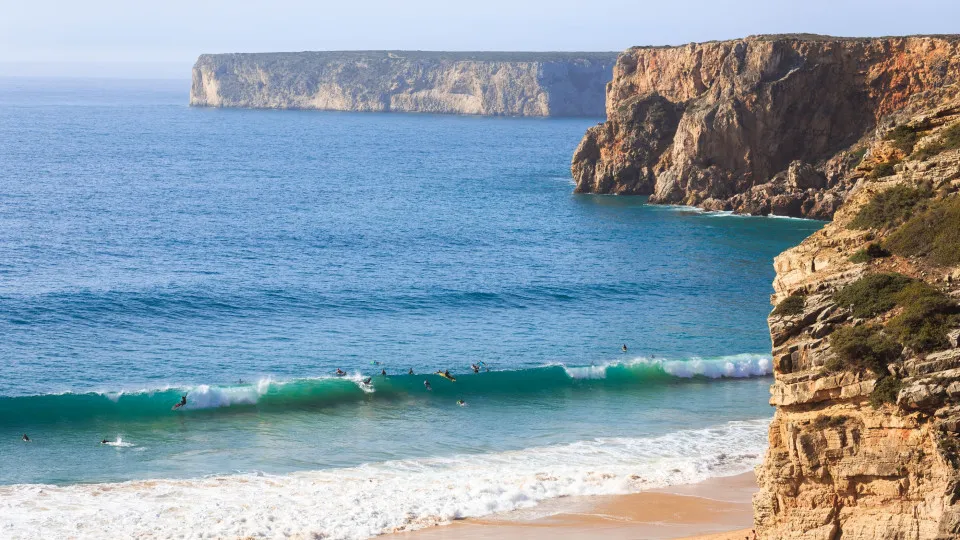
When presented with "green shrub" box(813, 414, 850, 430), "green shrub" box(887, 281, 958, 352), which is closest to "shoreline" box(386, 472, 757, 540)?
"green shrub" box(813, 414, 850, 430)

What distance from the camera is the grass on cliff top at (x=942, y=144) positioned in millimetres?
22375

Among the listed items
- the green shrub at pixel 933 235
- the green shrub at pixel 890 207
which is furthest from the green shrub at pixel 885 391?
the green shrub at pixel 890 207

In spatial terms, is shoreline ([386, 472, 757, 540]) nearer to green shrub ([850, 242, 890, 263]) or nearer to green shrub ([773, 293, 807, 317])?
green shrub ([773, 293, 807, 317])

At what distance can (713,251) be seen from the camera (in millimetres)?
62875

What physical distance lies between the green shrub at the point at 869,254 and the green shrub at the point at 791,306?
139cm

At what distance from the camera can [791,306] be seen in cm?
1942

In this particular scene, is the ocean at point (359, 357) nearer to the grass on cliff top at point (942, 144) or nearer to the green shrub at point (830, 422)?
the green shrub at point (830, 422)

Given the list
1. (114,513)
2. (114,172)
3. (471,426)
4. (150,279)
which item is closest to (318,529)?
(114,513)

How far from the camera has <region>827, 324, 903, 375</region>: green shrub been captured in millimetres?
17641

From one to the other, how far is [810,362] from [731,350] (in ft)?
78.0

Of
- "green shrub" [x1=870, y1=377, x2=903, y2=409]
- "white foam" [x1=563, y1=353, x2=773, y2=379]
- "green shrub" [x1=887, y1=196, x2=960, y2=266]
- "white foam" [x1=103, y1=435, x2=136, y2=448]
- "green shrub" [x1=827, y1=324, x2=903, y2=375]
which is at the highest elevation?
"green shrub" [x1=887, y1=196, x2=960, y2=266]

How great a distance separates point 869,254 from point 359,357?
77.1ft

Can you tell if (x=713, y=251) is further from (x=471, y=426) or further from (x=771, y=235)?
(x=471, y=426)

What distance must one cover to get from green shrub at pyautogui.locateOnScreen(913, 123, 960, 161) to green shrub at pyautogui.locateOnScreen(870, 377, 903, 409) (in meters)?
7.07
